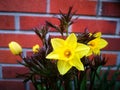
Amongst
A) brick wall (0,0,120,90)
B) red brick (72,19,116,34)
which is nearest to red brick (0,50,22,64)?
brick wall (0,0,120,90)

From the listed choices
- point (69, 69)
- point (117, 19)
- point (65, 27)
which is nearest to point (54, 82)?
point (69, 69)

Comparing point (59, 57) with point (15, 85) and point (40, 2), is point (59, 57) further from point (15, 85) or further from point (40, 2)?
point (15, 85)

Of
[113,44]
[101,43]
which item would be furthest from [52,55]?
[113,44]

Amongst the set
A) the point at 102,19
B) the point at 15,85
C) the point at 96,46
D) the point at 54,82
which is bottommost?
the point at 15,85

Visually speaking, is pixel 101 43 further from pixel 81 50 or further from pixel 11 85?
pixel 11 85

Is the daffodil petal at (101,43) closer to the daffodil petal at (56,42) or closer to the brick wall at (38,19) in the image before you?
the daffodil petal at (56,42)

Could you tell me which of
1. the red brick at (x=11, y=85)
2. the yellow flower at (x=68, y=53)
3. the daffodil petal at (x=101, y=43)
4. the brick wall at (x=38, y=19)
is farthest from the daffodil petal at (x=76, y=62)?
the red brick at (x=11, y=85)
